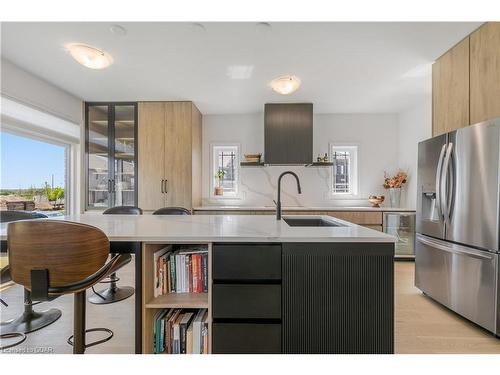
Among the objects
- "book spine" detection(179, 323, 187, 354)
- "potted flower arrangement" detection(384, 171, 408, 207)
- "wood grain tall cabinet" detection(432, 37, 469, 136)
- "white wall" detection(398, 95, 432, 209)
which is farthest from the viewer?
"potted flower arrangement" detection(384, 171, 408, 207)

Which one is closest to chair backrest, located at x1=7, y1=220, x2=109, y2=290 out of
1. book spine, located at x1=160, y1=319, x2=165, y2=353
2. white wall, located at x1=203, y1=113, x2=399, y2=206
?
book spine, located at x1=160, y1=319, x2=165, y2=353

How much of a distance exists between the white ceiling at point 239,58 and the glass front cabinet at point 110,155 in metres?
0.29

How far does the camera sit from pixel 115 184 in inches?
150

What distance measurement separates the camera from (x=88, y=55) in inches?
84.3

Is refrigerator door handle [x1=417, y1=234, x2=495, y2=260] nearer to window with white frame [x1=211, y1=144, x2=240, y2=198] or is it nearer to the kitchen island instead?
the kitchen island

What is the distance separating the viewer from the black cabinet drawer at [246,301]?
4.26 ft

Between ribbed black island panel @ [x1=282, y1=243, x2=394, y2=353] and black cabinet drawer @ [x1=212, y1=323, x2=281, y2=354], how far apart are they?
58 millimetres

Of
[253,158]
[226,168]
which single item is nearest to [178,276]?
[253,158]

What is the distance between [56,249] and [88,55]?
1.81 m

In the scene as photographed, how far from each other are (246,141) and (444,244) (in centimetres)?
310

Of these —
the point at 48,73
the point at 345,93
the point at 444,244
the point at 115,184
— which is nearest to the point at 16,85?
the point at 48,73

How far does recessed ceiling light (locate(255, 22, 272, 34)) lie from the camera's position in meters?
1.95

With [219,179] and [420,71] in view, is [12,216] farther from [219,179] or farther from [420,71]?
[420,71]
